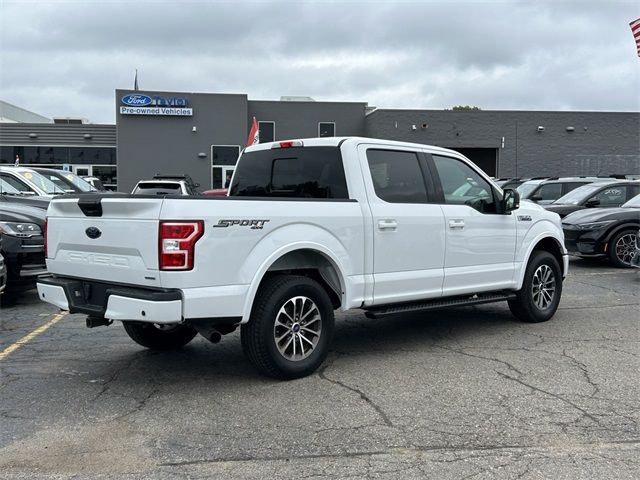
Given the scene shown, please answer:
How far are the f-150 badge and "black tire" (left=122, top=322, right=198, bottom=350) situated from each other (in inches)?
61.1

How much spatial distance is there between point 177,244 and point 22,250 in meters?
4.79

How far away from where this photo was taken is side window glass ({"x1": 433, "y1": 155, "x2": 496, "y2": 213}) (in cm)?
626

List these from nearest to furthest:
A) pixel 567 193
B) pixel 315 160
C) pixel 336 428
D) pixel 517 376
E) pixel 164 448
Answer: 1. pixel 164 448
2. pixel 336 428
3. pixel 517 376
4. pixel 315 160
5. pixel 567 193

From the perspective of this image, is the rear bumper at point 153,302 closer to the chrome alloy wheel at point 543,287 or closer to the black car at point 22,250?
the black car at point 22,250

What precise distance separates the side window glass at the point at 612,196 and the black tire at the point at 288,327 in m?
10.2

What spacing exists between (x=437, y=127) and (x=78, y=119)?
83.1 ft

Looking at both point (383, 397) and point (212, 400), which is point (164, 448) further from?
point (383, 397)

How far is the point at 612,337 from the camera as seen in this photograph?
257 inches

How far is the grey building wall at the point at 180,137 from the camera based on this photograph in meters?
33.6

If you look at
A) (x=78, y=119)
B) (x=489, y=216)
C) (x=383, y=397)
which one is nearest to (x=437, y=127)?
(x=78, y=119)

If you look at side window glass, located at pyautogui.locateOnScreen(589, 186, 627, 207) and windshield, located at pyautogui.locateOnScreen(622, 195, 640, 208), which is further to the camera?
side window glass, located at pyautogui.locateOnScreen(589, 186, 627, 207)

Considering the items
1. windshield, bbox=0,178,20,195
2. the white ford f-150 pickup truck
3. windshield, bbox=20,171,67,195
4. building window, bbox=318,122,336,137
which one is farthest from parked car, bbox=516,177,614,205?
building window, bbox=318,122,336,137

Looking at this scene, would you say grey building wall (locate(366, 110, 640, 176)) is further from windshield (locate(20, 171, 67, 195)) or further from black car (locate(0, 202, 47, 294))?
black car (locate(0, 202, 47, 294))

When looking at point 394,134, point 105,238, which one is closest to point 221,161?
point 394,134
